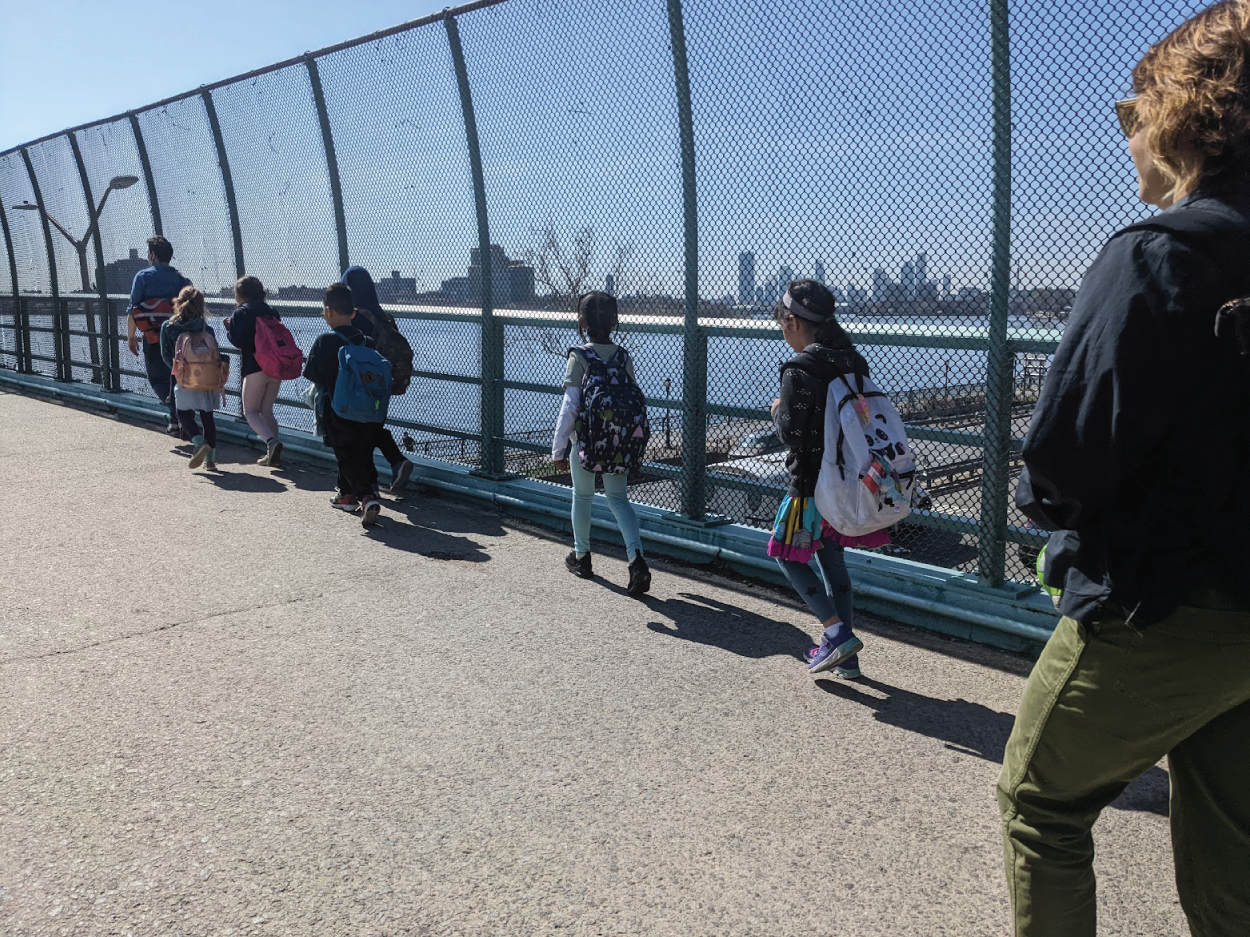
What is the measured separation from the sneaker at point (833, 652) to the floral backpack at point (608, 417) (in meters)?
1.64

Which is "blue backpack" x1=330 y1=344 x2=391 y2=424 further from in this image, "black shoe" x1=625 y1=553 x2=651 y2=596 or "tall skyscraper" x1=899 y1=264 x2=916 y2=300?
"tall skyscraper" x1=899 y1=264 x2=916 y2=300

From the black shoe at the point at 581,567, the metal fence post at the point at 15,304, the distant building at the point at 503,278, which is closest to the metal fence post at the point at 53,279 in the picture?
the metal fence post at the point at 15,304

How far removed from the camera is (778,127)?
5117mm

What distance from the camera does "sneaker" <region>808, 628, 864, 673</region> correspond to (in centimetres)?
405

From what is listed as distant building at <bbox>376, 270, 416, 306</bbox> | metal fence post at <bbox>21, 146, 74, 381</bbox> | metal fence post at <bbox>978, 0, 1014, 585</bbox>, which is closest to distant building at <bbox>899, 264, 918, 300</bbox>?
metal fence post at <bbox>978, 0, 1014, 585</bbox>

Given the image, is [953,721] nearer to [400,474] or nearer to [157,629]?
[157,629]

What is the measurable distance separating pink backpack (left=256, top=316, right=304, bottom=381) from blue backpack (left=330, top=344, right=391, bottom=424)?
174 cm

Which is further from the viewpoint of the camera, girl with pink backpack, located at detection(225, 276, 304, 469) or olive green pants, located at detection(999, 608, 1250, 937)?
girl with pink backpack, located at detection(225, 276, 304, 469)

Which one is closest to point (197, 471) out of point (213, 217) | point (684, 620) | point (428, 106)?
point (213, 217)

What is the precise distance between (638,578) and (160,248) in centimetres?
685

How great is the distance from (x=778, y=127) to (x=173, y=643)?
3571mm

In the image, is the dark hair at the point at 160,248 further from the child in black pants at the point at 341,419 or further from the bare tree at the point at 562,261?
the bare tree at the point at 562,261

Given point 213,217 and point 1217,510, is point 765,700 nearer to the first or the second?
point 1217,510

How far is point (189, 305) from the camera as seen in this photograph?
852cm
